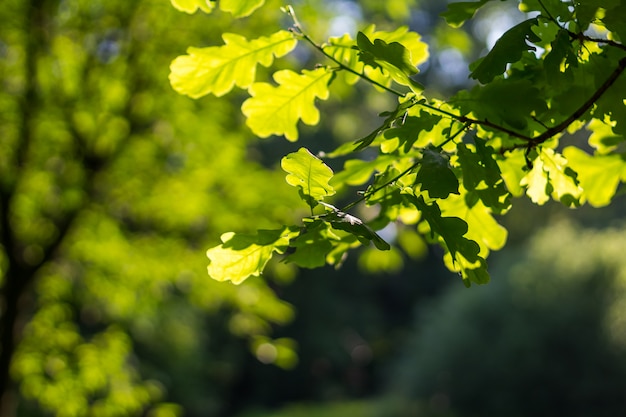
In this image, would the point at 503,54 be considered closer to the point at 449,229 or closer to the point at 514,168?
the point at 449,229

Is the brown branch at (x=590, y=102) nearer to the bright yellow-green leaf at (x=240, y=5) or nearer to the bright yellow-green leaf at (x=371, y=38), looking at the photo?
the bright yellow-green leaf at (x=371, y=38)

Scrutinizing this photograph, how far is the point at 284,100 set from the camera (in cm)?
122

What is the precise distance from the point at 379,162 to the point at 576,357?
43.3ft

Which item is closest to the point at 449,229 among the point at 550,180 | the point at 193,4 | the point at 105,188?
the point at 550,180

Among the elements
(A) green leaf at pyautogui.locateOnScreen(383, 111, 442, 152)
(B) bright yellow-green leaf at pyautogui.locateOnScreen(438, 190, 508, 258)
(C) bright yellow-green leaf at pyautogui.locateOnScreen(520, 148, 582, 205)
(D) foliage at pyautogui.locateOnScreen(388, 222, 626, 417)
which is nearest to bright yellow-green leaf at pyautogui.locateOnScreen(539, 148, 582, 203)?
(C) bright yellow-green leaf at pyautogui.locateOnScreen(520, 148, 582, 205)

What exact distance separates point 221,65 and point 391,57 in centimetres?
38

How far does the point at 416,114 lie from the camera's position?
0.99 meters

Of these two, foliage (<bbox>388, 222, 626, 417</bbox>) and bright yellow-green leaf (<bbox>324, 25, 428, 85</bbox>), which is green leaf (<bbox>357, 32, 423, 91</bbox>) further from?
foliage (<bbox>388, 222, 626, 417</bbox>)

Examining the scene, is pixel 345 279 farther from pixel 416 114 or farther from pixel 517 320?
pixel 416 114

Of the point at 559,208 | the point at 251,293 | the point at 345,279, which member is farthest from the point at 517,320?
the point at 345,279

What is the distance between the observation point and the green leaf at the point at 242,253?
924 millimetres

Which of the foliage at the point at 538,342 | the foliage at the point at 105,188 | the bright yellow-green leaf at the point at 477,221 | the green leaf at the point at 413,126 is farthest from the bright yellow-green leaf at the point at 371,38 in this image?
the foliage at the point at 538,342

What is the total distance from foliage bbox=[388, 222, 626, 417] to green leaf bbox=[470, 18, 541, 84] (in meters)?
13.0

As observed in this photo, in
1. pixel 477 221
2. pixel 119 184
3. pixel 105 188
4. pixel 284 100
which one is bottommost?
pixel 105 188
